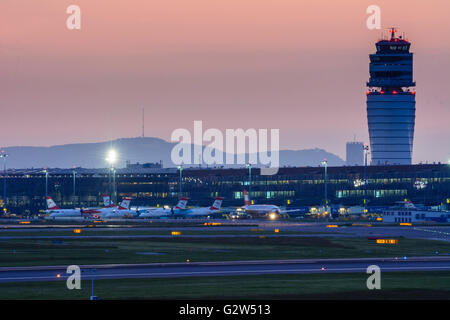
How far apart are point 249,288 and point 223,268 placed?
11.9 metres

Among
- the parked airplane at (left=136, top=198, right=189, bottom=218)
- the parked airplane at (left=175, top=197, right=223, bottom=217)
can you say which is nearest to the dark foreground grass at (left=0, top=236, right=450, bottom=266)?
the parked airplane at (left=175, top=197, right=223, bottom=217)

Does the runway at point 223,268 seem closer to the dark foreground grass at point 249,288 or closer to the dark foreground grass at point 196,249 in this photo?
the dark foreground grass at point 249,288

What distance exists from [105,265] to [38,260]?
8158 mm

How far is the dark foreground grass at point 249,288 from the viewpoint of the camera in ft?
149

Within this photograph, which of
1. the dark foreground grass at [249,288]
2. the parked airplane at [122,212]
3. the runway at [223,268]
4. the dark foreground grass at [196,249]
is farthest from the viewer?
the parked airplane at [122,212]

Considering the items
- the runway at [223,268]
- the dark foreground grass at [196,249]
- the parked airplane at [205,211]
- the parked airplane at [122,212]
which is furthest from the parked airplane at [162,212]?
the runway at [223,268]

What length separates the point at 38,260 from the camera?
2611 inches

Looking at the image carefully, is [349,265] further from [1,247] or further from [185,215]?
[185,215]

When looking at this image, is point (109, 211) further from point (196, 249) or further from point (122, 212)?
point (196, 249)

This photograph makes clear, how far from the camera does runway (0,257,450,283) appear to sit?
54688 mm

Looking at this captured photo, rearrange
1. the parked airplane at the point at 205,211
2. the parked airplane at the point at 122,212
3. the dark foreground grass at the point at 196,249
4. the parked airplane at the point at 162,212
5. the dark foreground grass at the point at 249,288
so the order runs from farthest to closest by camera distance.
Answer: the parked airplane at the point at 162,212 < the parked airplane at the point at 205,211 < the parked airplane at the point at 122,212 < the dark foreground grass at the point at 196,249 < the dark foreground grass at the point at 249,288

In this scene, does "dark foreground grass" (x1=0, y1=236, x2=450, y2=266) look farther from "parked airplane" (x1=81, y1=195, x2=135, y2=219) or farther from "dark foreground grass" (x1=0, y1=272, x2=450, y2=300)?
"parked airplane" (x1=81, y1=195, x2=135, y2=219)

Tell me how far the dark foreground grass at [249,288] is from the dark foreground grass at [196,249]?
571 inches

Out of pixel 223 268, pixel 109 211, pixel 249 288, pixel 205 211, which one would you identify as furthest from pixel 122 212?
pixel 249 288
